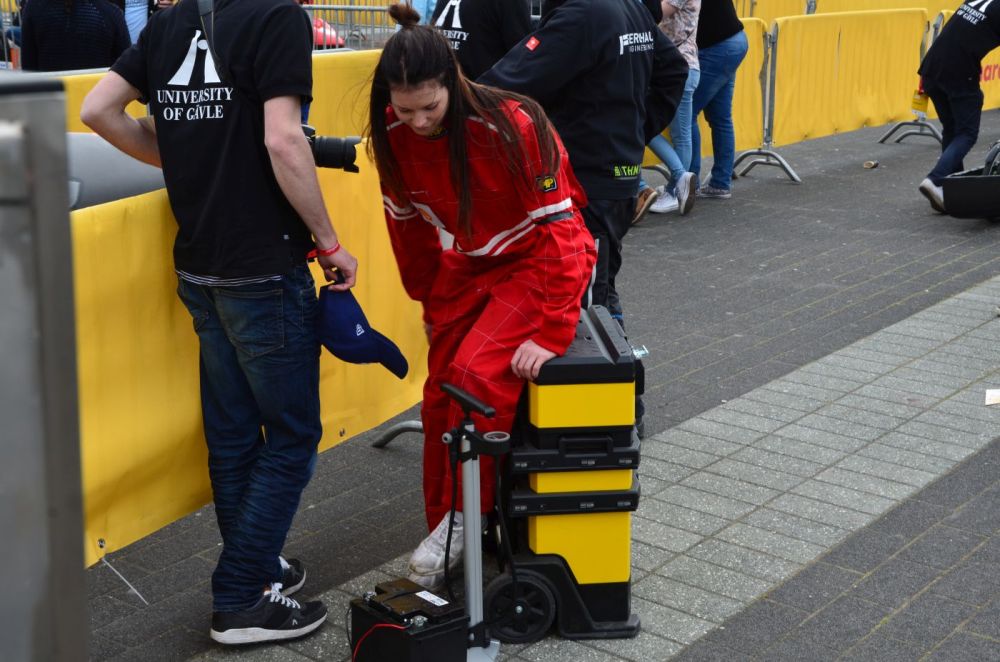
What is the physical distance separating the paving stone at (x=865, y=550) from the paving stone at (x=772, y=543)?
6 centimetres

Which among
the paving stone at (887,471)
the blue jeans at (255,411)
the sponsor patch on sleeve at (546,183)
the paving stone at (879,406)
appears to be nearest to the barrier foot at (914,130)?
the paving stone at (879,406)

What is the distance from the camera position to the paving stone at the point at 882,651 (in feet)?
11.7

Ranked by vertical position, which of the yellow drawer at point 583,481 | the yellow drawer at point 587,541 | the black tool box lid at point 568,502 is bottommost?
the yellow drawer at point 587,541

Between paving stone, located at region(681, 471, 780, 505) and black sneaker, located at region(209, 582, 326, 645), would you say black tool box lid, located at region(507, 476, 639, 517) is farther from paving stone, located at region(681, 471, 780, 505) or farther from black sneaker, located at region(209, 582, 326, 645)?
paving stone, located at region(681, 471, 780, 505)

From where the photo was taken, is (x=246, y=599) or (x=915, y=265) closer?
(x=246, y=599)

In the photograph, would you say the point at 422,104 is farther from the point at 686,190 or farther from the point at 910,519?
the point at 686,190

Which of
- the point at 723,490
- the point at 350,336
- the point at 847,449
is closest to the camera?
the point at 350,336

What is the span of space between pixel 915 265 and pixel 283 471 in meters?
5.61

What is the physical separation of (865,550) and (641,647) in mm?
1028

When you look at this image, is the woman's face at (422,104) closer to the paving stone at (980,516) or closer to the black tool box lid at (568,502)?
the black tool box lid at (568,502)

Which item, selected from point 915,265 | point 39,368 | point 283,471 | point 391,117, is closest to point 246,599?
point 283,471

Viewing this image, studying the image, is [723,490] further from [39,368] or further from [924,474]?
[39,368]

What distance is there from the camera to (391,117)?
363cm

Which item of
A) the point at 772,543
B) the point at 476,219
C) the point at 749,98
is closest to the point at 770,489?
the point at 772,543
